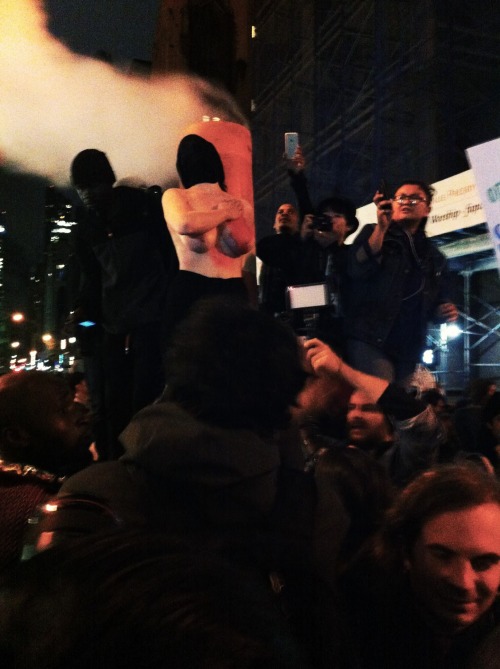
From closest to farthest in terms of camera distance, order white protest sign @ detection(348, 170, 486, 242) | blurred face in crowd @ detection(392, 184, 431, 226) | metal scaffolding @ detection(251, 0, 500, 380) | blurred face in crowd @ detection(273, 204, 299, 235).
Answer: blurred face in crowd @ detection(392, 184, 431, 226) → blurred face in crowd @ detection(273, 204, 299, 235) → white protest sign @ detection(348, 170, 486, 242) → metal scaffolding @ detection(251, 0, 500, 380)

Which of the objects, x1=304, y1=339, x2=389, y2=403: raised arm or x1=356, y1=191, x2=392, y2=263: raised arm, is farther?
x1=356, y1=191, x2=392, y2=263: raised arm

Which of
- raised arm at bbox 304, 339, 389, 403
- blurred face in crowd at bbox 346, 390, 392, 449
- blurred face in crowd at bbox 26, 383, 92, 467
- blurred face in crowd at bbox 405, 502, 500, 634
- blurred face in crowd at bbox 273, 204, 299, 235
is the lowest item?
blurred face in crowd at bbox 405, 502, 500, 634

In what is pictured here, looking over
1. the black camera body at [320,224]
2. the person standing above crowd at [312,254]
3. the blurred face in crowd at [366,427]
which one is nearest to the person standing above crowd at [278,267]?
the person standing above crowd at [312,254]

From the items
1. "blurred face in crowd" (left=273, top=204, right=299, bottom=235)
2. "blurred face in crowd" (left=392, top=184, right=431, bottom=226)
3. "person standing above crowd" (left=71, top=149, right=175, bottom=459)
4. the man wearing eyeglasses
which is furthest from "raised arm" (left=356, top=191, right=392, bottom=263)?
"person standing above crowd" (left=71, top=149, right=175, bottom=459)

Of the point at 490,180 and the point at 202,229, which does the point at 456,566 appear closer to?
the point at 202,229

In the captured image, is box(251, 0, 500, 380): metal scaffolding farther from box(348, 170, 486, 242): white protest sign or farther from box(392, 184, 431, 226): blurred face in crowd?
box(392, 184, 431, 226): blurred face in crowd

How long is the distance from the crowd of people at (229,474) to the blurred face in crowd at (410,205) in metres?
0.01

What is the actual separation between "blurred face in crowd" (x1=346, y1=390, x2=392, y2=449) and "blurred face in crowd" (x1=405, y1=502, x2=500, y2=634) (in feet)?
2.96

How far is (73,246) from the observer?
11.3 ft

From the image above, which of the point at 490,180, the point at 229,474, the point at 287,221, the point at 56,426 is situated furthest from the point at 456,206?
the point at 229,474

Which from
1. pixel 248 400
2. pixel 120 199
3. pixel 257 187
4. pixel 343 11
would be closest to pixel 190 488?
pixel 248 400

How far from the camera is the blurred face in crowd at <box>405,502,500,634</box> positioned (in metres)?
1.51

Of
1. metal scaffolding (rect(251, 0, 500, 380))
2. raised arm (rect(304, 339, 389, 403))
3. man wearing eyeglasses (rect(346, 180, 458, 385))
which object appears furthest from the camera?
metal scaffolding (rect(251, 0, 500, 380))

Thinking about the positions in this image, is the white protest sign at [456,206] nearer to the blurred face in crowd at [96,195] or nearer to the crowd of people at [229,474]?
the crowd of people at [229,474]
